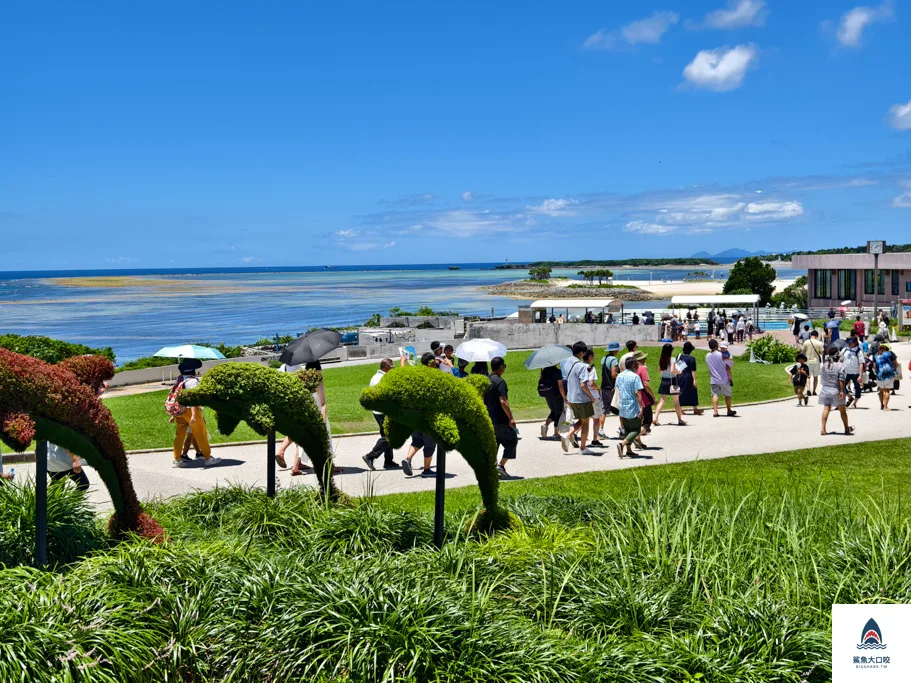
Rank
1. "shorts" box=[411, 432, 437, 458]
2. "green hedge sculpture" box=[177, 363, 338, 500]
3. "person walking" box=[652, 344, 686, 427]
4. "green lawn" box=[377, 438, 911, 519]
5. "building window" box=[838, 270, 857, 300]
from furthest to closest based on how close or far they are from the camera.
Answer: "building window" box=[838, 270, 857, 300], "person walking" box=[652, 344, 686, 427], "shorts" box=[411, 432, 437, 458], "green lawn" box=[377, 438, 911, 519], "green hedge sculpture" box=[177, 363, 338, 500]

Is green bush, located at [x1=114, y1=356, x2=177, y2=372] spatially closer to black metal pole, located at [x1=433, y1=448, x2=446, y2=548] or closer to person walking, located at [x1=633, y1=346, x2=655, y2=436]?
person walking, located at [x1=633, y1=346, x2=655, y2=436]

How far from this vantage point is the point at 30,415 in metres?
6.18

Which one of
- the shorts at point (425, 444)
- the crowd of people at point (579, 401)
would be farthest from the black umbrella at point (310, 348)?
the shorts at point (425, 444)

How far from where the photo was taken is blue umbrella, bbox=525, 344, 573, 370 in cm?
1334

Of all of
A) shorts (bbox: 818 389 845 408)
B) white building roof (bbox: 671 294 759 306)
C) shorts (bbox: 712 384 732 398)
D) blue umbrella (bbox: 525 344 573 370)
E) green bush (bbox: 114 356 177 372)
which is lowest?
green bush (bbox: 114 356 177 372)

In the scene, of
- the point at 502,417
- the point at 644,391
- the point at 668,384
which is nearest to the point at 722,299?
the point at 668,384

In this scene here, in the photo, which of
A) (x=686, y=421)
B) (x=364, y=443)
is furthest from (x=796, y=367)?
(x=364, y=443)

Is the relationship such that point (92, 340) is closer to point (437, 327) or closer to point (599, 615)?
point (437, 327)

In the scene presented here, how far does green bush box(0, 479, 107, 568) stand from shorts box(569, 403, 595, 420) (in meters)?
7.11

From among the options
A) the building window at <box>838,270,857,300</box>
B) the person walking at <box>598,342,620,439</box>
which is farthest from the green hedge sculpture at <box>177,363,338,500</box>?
the building window at <box>838,270,857,300</box>

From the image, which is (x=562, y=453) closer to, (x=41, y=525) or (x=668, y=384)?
(x=668, y=384)

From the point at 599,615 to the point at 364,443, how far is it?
8937 millimetres

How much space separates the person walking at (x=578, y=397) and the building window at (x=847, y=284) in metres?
45.0

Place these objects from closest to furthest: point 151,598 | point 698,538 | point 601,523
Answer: point 151,598 < point 698,538 < point 601,523
